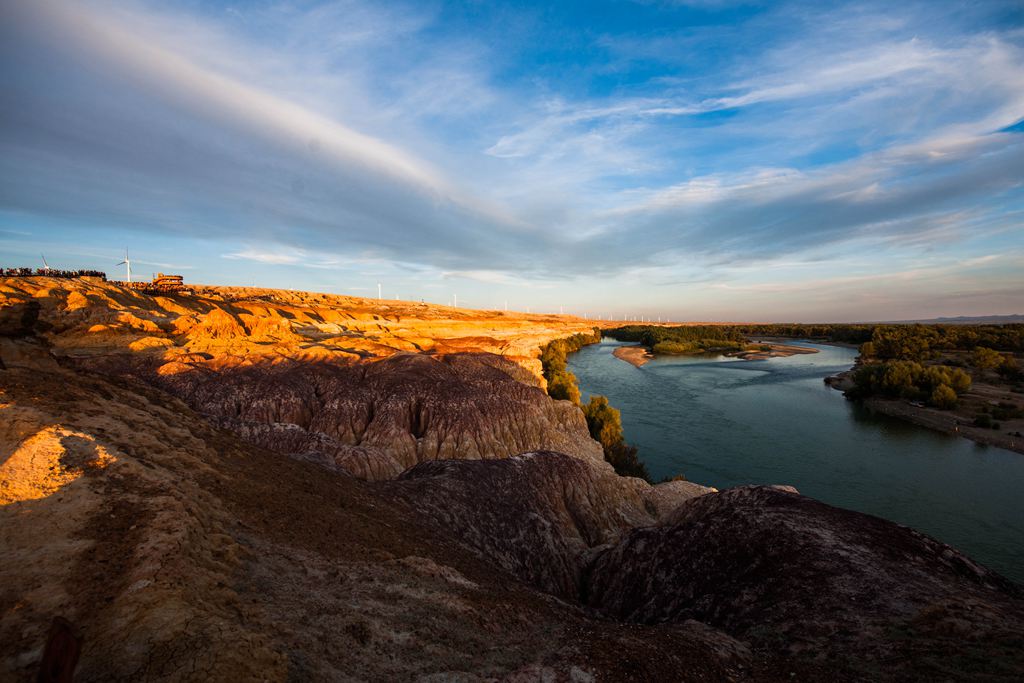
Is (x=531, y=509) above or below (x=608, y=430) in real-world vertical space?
above

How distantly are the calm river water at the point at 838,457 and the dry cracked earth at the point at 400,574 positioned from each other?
26.4 metres

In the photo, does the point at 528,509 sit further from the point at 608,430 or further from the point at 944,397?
the point at 944,397

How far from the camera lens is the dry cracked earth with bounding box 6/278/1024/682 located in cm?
505

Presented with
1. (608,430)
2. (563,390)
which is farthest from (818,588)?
(563,390)

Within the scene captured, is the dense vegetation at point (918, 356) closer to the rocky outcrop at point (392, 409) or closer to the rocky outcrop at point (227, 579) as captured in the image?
the rocky outcrop at point (392, 409)

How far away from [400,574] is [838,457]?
49.5 metres

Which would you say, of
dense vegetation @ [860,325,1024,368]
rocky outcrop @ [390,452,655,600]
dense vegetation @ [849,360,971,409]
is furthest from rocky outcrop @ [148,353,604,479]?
dense vegetation @ [860,325,1024,368]

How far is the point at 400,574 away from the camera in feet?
27.7

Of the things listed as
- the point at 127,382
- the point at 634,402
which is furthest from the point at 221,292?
the point at 127,382

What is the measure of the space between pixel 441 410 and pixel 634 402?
1655 inches

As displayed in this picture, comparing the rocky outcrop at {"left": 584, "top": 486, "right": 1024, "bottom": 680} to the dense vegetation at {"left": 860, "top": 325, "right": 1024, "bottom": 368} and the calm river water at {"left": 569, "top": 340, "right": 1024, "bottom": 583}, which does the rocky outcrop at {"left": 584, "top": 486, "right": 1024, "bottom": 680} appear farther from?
the dense vegetation at {"left": 860, "top": 325, "right": 1024, "bottom": 368}

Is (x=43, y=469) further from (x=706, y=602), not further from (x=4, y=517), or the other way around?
(x=706, y=602)

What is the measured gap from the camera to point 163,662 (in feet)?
14.3

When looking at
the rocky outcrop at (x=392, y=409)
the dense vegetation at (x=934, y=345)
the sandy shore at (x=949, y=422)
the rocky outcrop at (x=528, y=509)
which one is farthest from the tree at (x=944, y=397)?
the rocky outcrop at (x=528, y=509)
